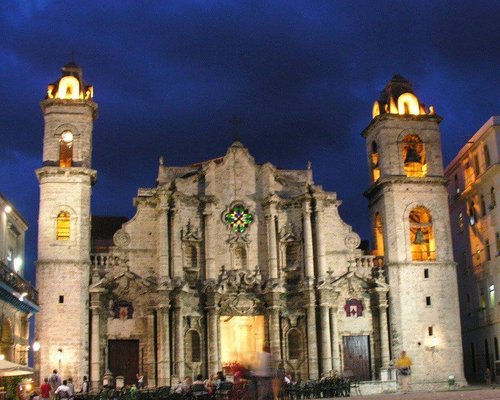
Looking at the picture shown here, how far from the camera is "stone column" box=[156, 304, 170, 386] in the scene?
42.1 metres

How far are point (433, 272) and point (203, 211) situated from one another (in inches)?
524

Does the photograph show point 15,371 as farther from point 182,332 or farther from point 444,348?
point 444,348

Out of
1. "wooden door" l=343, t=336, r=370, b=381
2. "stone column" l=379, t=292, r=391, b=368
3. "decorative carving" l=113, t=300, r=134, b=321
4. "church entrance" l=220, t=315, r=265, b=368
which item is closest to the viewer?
"decorative carving" l=113, t=300, r=134, b=321

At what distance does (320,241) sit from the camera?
45.4 meters

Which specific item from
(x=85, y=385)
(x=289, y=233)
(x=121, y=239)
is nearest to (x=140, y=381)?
(x=85, y=385)

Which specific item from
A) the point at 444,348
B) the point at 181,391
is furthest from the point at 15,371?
the point at 444,348

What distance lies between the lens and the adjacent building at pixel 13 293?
35.2m

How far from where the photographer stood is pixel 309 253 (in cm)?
4528

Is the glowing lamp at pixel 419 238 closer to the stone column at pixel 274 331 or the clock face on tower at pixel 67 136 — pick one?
the stone column at pixel 274 331

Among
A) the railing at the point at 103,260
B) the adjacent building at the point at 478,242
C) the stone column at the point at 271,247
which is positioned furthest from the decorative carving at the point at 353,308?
the railing at the point at 103,260

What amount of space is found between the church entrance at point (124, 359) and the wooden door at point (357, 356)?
37.6 feet

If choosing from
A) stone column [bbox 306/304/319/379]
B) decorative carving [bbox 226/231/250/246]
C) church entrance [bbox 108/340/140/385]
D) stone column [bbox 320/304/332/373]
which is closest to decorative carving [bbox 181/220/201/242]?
decorative carving [bbox 226/231/250/246]

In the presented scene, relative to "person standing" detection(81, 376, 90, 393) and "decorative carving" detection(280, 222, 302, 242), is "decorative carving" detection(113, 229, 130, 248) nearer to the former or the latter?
"person standing" detection(81, 376, 90, 393)

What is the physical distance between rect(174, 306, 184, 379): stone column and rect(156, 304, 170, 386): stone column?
47cm
